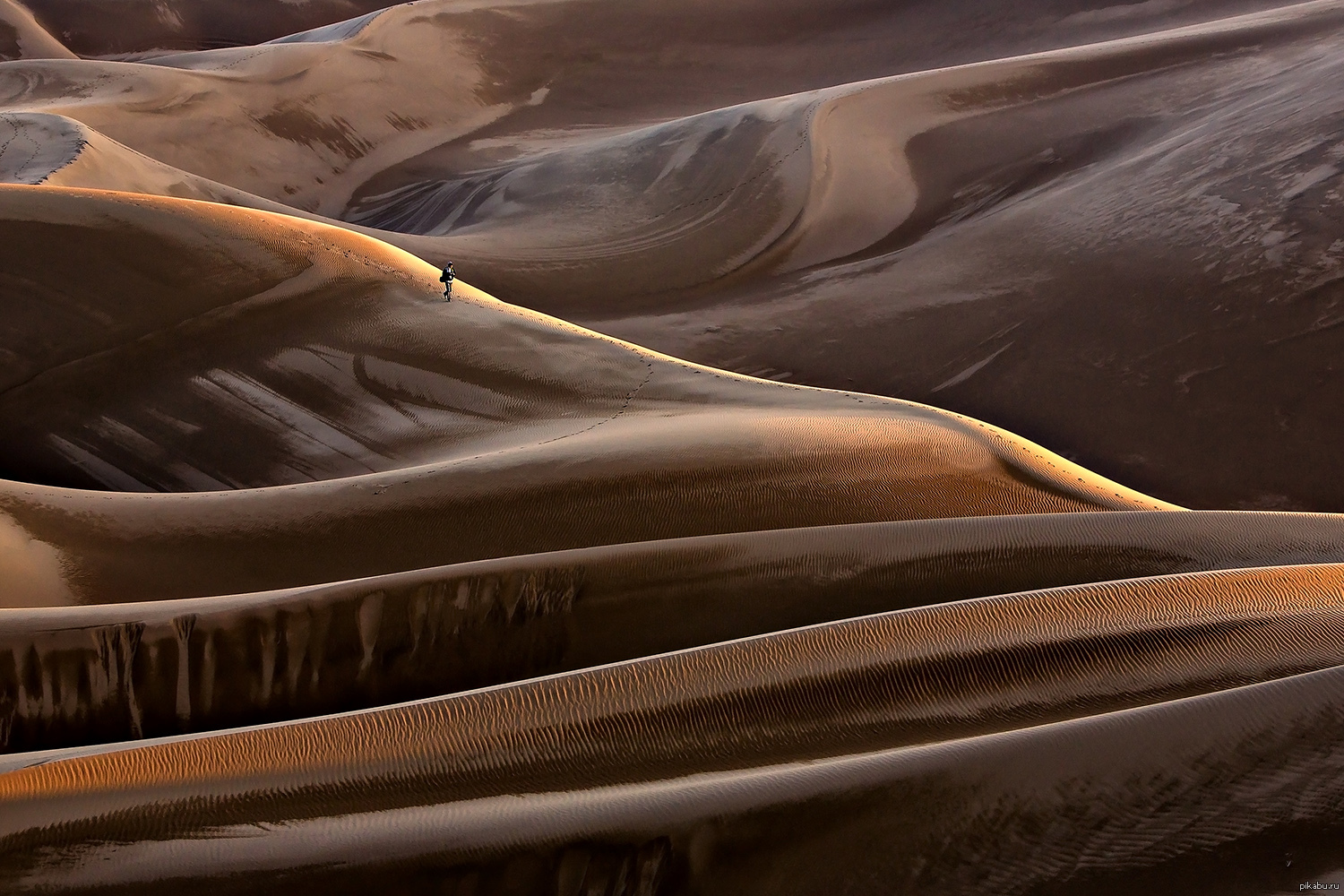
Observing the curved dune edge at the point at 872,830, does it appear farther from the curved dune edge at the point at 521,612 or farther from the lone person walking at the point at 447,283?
the lone person walking at the point at 447,283

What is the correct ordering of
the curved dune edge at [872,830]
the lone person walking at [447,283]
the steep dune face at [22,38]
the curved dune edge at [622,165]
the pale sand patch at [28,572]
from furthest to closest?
the steep dune face at [22,38] → the curved dune edge at [622,165] → the lone person walking at [447,283] → the pale sand patch at [28,572] → the curved dune edge at [872,830]

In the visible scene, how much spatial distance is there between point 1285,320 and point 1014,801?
7.40 ft

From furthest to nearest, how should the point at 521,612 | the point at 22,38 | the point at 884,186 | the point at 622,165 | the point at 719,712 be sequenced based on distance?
the point at 22,38, the point at 622,165, the point at 884,186, the point at 521,612, the point at 719,712

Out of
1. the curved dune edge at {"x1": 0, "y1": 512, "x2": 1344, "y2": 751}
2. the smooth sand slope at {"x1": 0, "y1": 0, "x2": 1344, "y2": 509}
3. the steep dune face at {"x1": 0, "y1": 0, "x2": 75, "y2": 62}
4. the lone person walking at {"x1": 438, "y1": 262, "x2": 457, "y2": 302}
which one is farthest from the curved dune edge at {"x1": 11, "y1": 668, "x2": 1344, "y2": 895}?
the steep dune face at {"x1": 0, "y1": 0, "x2": 75, "y2": 62}

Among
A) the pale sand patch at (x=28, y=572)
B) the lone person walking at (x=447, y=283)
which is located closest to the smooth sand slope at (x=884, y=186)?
the lone person walking at (x=447, y=283)

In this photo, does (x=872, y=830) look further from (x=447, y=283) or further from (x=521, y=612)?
(x=447, y=283)

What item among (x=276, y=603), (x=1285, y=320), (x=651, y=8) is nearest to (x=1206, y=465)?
(x=1285, y=320)

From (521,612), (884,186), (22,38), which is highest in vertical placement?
(22,38)

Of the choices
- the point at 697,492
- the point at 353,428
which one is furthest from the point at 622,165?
the point at 697,492

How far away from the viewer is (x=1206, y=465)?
2541 millimetres

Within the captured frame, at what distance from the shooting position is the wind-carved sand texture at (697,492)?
905mm

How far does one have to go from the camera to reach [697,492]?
5.50 feet

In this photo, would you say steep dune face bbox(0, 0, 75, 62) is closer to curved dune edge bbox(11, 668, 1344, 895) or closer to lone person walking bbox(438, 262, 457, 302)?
lone person walking bbox(438, 262, 457, 302)

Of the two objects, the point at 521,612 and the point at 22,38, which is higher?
the point at 22,38
